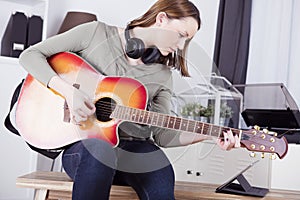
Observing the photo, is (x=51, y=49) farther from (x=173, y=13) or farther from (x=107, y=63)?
(x=173, y=13)

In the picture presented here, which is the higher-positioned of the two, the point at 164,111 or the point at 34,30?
the point at 34,30

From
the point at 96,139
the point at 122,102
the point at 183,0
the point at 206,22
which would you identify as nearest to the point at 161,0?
the point at 183,0

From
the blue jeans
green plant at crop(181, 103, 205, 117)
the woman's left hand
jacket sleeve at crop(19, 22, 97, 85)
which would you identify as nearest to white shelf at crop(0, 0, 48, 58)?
green plant at crop(181, 103, 205, 117)

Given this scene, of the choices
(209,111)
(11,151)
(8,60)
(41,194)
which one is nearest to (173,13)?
(41,194)

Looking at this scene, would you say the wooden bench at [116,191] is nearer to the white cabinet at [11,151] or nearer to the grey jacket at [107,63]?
the grey jacket at [107,63]

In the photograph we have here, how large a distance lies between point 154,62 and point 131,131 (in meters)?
0.21

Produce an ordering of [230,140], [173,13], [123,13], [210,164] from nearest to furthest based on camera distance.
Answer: [230,140], [173,13], [210,164], [123,13]

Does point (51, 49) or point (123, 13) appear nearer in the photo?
point (51, 49)

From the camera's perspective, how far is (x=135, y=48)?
1.29 meters

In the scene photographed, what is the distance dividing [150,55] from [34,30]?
111 cm

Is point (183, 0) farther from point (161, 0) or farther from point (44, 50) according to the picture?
point (44, 50)

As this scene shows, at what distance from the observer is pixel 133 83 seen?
48.6 inches

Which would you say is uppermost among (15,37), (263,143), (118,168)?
(15,37)

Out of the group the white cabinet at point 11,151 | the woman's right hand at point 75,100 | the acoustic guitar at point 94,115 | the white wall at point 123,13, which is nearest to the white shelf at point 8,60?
the white cabinet at point 11,151
